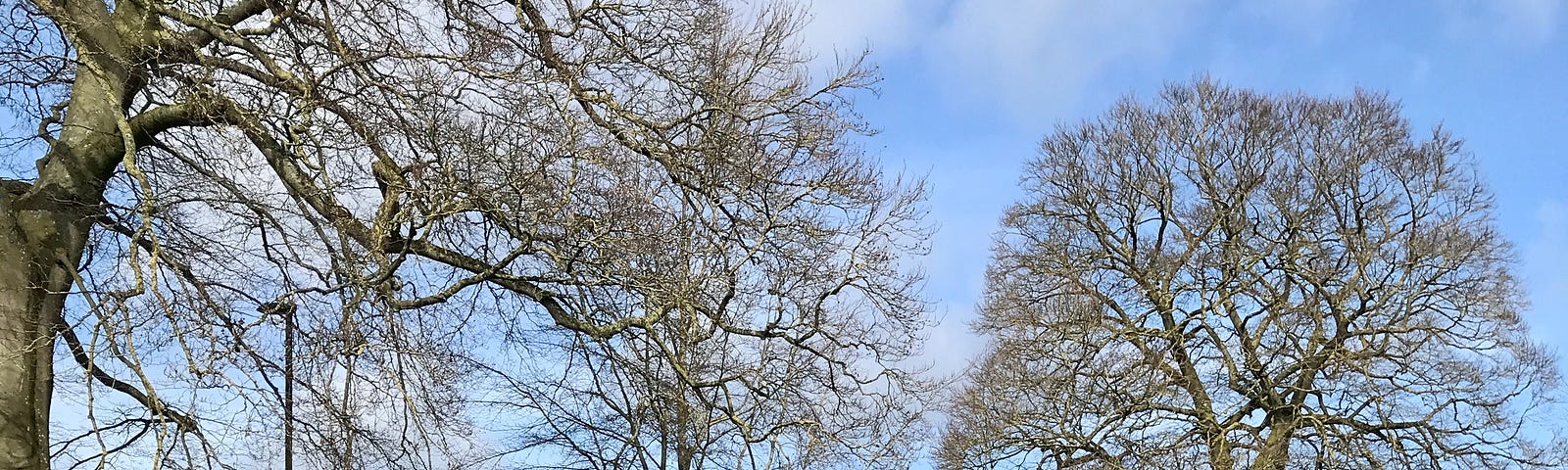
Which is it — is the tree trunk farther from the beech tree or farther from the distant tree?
the distant tree

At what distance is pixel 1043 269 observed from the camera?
698 inches

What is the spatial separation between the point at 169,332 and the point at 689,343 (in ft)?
10.2

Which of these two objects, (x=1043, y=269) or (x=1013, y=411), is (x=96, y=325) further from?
(x=1043, y=269)

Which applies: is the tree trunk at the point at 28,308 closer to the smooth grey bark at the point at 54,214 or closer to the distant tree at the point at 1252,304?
the smooth grey bark at the point at 54,214

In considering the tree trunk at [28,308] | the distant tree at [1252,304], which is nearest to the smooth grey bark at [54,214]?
the tree trunk at [28,308]

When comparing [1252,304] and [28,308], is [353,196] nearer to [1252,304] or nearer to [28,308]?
[28,308]

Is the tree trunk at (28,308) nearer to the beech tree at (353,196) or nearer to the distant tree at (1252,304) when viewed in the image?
the beech tree at (353,196)

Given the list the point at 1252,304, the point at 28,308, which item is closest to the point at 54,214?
the point at 28,308

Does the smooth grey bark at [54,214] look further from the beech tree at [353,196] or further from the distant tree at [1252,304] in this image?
the distant tree at [1252,304]

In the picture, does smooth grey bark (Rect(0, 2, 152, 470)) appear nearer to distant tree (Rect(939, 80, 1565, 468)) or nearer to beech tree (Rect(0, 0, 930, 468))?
beech tree (Rect(0, 0, 930, 468))

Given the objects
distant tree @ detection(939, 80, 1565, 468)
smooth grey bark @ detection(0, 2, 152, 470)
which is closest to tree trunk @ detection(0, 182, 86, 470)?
smooth grey bark @ detection(0, 2, 152, 470)

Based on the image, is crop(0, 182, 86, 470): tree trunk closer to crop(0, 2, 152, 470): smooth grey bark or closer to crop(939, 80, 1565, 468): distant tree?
crop(0, 2, 152, 470): smooth grey bark

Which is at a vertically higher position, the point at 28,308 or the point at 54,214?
the point at 54,214

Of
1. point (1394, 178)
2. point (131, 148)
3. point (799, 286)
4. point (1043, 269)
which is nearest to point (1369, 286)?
point (1394, 178)
